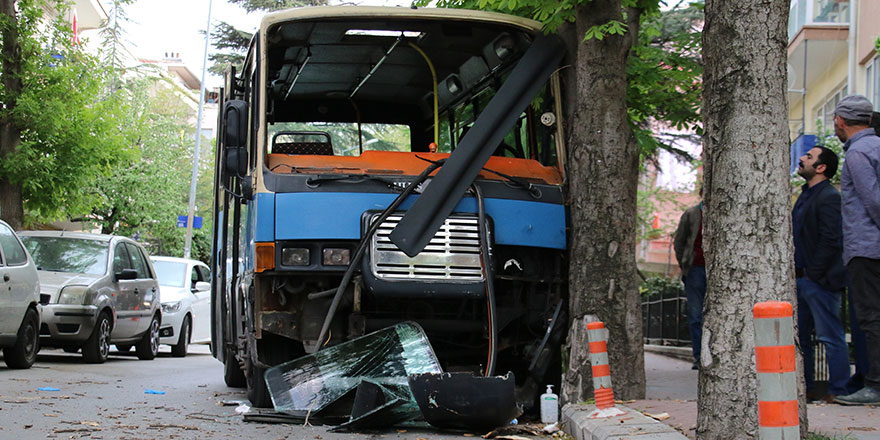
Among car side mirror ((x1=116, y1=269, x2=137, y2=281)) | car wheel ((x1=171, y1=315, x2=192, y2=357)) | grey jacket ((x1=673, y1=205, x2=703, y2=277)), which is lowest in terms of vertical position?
car wheel ((x1=171, y1=315, x2=192, y2=357))

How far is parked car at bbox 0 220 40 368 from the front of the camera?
11.8 m

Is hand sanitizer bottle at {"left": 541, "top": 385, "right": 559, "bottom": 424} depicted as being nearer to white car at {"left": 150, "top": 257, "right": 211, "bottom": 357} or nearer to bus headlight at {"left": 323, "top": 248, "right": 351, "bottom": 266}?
bus headlight at {"left": 323, "top": 248, "right": 351, "bottom": 266}

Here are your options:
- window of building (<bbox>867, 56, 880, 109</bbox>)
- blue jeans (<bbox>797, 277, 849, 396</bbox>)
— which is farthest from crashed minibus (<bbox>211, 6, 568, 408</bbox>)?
window of building (<bbox>867, 56, 880, 109</bbox>)

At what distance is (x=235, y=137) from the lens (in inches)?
326

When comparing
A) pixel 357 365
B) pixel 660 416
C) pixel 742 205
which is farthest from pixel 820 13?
pixel 742 205

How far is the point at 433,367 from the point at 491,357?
0.45m

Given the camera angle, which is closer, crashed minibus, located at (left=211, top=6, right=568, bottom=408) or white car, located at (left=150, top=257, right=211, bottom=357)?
crashed minibus, located at (left=211, top=6, right=568, bottom=408)

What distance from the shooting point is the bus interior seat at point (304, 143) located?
898 centimetres

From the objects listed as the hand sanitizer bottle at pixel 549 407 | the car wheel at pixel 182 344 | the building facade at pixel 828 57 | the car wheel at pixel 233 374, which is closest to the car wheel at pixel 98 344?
the car wheel at pixel 233 374

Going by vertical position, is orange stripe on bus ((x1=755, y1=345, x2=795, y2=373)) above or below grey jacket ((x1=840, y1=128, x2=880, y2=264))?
below

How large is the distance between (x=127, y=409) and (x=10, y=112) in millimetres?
10594

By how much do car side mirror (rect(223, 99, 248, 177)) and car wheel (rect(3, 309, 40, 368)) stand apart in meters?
5.16

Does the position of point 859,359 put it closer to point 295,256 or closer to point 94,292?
point 295,256

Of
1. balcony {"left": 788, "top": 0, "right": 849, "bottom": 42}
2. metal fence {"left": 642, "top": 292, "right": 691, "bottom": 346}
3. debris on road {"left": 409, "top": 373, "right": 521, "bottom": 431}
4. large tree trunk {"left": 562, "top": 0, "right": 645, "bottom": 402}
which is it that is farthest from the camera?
balcony {"left": 788, "top": 0, "right": 849, "bottom": 42}
